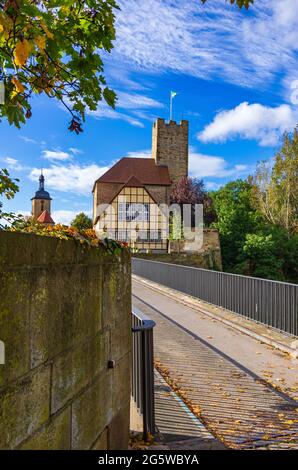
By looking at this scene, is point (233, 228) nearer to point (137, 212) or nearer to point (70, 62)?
point (137, 212)

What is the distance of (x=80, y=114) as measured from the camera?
3.65 metres

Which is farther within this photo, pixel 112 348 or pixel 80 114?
pixel 80 114

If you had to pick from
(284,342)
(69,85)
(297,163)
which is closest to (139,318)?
(69,85)

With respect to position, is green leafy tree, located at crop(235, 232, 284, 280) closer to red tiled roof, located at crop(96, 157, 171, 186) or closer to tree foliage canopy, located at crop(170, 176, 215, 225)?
tree foliage canopy, located at crop(170, 176, 215, 225)

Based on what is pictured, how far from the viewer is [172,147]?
58.7m

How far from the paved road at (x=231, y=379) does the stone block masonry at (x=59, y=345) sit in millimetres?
1664

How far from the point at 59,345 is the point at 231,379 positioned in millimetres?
4453

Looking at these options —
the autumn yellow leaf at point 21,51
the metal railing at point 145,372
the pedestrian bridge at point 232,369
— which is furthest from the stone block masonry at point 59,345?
the pedestrian bridge at point 232,369

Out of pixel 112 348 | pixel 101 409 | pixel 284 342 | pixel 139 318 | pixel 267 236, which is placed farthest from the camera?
pixel 267 236

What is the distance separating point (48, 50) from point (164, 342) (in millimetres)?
6420

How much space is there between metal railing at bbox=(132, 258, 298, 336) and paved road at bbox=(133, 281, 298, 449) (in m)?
0.91

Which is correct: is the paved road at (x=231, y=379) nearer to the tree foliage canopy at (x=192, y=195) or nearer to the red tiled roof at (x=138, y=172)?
the tree foliage canopy at (x=192, y=195)

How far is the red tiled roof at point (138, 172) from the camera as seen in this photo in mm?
55156
